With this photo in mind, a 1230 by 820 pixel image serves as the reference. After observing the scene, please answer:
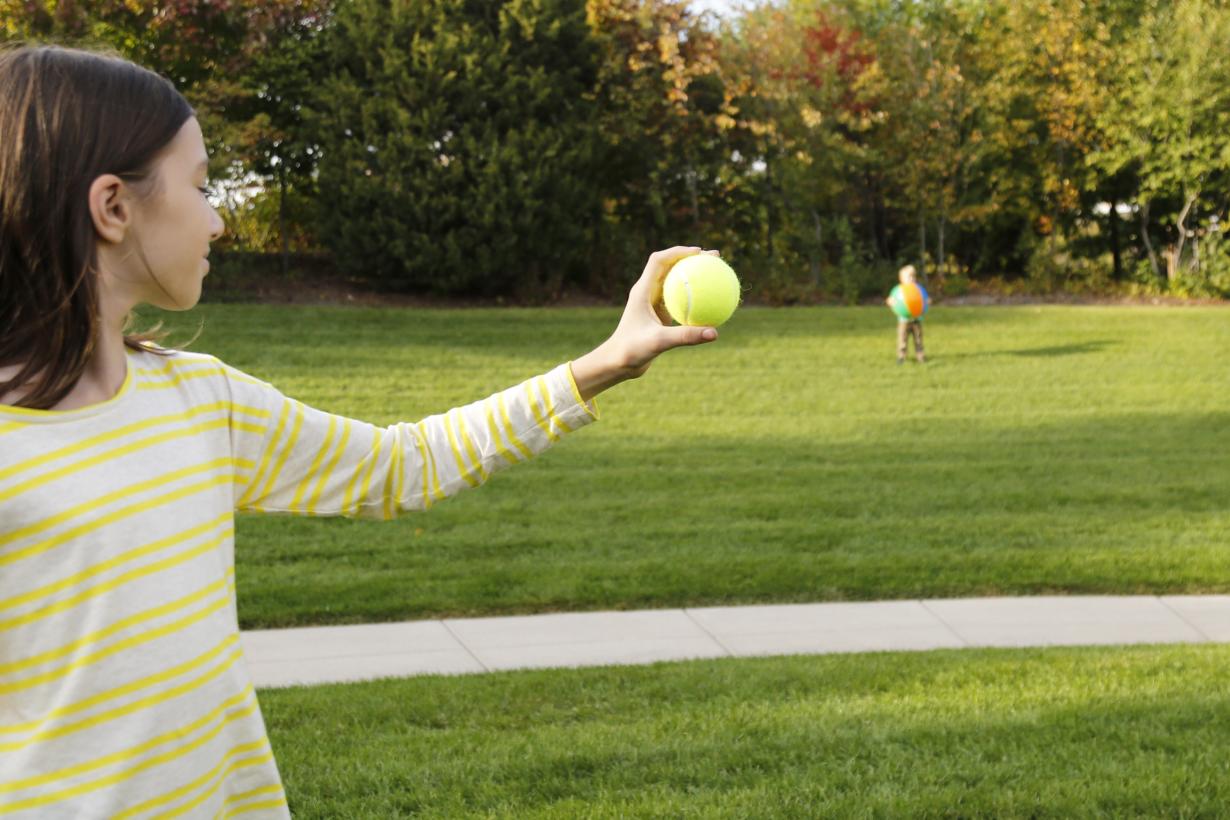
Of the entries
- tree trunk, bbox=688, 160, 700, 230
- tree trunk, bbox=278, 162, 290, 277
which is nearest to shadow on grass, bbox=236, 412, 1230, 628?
tree trunk, bbox=278, 162, 290, 277

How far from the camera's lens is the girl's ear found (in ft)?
5.84

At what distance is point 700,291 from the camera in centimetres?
266

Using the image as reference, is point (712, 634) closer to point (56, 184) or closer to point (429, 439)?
point (429, 439)

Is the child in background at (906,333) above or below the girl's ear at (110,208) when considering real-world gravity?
below

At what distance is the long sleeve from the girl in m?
0.14

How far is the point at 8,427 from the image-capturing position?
170cm

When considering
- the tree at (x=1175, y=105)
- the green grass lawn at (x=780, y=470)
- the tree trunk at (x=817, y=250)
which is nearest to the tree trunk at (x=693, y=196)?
the tree trunk at (x=817, y=250)

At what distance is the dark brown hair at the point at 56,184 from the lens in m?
1.75

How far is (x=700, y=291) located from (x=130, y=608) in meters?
1.29

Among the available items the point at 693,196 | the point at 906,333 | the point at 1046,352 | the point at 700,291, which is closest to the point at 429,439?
the point at 700,291

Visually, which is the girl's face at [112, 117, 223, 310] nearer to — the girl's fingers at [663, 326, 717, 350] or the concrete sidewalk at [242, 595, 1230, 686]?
the girl's fingers at [663, 326, 717, 350]

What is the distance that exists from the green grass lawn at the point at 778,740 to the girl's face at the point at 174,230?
8.31ft

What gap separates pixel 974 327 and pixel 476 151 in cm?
701

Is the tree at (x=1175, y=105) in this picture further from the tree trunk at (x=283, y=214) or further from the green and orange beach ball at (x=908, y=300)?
the tree trunk at (x=283, y=214)
